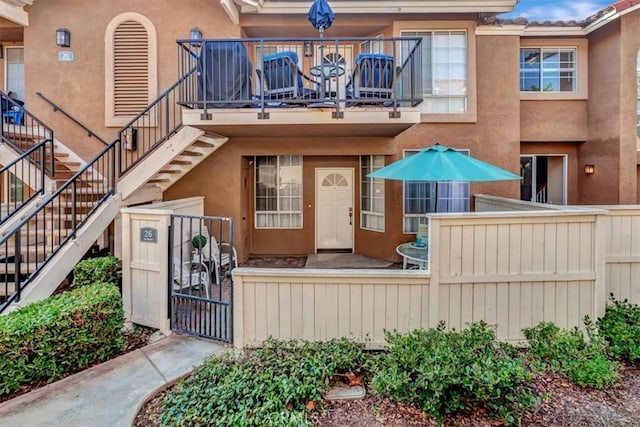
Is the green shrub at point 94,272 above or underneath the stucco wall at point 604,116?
underneath

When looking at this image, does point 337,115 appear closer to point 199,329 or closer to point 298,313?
point 298,313

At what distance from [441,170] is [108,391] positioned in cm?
555

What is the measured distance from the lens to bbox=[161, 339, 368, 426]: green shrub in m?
3.25

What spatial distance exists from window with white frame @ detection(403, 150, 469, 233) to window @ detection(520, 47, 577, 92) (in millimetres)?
3222

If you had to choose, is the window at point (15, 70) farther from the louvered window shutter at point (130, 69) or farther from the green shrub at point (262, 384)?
the green shrub at point (262, 384)

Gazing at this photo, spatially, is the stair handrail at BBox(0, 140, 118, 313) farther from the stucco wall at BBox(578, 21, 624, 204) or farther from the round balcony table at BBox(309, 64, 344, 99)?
the stucco wall at BBox(578, 21, 624, 204)

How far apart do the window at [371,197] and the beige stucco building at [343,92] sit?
0.14 ft

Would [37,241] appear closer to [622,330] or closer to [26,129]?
[26,129]

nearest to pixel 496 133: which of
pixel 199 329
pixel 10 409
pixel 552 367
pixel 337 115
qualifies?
pixel 337 115

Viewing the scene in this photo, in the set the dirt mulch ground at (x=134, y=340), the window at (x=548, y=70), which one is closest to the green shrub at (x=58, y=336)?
the dirt mulch ground at (x=134, y=340)

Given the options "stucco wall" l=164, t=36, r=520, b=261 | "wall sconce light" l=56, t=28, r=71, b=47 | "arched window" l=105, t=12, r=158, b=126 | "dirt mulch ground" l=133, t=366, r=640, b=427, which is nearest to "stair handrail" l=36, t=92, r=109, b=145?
"arched window" l=105, t=12, r=158, b=126

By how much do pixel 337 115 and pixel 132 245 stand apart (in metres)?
3.94

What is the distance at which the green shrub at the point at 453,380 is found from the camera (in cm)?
333

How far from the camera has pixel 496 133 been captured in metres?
8.91
